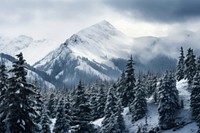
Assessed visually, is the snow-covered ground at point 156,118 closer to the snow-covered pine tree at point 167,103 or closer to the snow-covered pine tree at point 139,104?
the snow-covered pine tree at point 139,104

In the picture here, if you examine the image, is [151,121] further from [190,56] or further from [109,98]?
[190,56]

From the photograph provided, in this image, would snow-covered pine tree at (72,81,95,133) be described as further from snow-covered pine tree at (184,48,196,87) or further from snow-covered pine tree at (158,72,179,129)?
snow-covered pine tree at (184,48,196,87)

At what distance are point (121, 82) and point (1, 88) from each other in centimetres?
7954

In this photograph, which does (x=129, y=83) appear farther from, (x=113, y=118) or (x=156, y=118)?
(x=113, y=118)

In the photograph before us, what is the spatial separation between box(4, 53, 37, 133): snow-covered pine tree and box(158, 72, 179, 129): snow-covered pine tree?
225ft

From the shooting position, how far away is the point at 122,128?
107 metres

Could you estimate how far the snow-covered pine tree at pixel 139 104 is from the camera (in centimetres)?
11150

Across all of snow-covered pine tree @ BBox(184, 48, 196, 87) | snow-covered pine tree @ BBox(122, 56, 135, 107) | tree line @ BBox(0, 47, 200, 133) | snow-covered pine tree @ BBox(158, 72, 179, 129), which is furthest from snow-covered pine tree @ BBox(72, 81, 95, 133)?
snow-covered pine tree @ BBox(184, 48, 196, 87)

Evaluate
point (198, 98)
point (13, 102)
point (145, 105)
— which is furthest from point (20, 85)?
point (145, 105)

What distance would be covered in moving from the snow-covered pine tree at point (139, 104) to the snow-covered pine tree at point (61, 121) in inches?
1105

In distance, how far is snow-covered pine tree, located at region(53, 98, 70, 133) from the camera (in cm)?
8844

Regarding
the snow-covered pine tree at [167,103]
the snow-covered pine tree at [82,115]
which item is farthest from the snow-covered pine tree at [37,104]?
the snow-covered pine tree at [167,103]

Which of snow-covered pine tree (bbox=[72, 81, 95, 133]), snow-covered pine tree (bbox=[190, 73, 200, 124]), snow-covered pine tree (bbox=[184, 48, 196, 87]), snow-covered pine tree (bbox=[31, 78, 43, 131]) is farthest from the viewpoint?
snow-covered pine tree (bbox=[184, 48, 196, 87])

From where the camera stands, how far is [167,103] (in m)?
104
